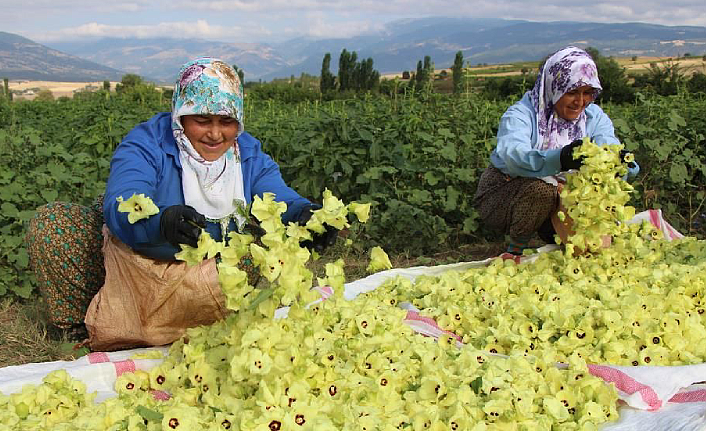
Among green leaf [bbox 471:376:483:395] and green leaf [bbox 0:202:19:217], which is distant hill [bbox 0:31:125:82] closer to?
green leaf [bbox 0:202:19:217]

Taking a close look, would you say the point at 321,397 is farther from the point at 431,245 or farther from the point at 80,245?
Result: the point at 431,245

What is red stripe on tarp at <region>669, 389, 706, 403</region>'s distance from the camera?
6.59ft

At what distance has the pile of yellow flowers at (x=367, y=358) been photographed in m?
1.67

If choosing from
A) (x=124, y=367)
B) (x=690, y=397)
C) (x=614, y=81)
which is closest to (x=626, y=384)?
(x=690, y=397)

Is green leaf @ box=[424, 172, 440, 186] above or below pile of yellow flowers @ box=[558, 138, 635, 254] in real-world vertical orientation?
below

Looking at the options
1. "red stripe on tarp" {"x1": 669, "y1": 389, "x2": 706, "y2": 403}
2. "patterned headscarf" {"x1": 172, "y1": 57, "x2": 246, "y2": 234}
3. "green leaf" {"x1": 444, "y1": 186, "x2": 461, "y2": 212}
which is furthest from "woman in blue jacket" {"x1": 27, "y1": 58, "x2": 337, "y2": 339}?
"green leaf" {"x1": 444, "y1": 186, "x2": 461, "y2": 212}

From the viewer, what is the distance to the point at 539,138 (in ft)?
12.3

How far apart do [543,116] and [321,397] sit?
2.62m

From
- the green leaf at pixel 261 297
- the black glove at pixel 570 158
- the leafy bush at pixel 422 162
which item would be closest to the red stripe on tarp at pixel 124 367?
the green leaf at pixel 261 297

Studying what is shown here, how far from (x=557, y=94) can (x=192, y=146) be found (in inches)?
84.5

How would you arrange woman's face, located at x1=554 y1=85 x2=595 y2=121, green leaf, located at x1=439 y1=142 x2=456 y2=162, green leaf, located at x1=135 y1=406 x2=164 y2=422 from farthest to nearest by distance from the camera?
green leaf, located at x1=439 y1=142 x2=456 y2=162
woman's face, located at x1=554 y1=85 x2=595 y2=121
green leaf, located at x1=135 y1=406 x2=164 y2=422

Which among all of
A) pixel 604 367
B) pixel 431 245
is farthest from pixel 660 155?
pixel 604 367

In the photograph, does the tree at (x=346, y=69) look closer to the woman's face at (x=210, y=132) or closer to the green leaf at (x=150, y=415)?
the woman's face at (x=210, y=132)

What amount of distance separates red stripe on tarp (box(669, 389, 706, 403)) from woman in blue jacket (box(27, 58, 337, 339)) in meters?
1.28
